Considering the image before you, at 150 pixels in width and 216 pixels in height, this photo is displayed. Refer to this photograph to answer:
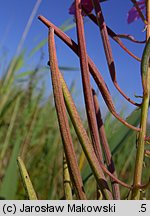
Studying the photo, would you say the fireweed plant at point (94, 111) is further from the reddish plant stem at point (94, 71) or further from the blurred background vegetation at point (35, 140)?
the blurred background vegetation at point (35, 140)

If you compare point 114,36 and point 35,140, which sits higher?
point 114,36

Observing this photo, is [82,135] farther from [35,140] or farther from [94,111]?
[35,140]

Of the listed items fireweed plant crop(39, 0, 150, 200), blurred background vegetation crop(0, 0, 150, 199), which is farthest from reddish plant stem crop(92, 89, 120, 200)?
blurred background vegetation crop(0, 0, 150, 199)

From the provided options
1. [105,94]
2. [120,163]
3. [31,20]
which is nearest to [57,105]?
[105,94]

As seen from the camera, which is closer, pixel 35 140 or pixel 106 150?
pixel 106 150

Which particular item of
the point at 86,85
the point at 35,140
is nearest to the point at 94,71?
the point at 86,85

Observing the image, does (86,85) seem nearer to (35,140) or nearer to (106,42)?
(106,42)

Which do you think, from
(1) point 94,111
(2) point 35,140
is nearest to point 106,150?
(1) point 94,111
